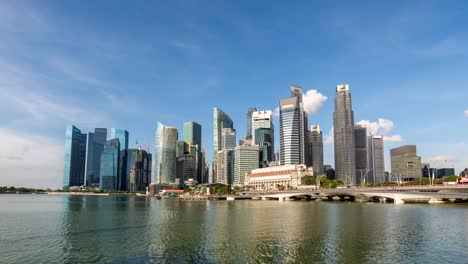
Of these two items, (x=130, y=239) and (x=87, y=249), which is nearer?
(x=87, y=249)

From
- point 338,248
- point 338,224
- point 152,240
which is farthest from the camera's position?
point 338,224

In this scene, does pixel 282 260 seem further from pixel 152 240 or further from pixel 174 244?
pixel 152 240

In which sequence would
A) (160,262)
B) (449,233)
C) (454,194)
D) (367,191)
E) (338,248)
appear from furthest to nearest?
(367,191)
(454,194)
(449,233)
(338,248)
(160,262)

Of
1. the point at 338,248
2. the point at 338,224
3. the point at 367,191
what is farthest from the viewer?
the point at 367,191

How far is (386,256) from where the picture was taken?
55.2 meters

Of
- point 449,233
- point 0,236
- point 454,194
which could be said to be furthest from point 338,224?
point 454,194

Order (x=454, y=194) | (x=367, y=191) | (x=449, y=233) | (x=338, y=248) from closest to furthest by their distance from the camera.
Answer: (x=338, y=248), (x=449, y=233), (x=454, y=194), (x=367, y=191)

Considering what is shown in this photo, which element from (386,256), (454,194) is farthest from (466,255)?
(454,194)

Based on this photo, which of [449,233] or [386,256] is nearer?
[386,256]

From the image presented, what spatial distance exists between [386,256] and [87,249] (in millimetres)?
48798

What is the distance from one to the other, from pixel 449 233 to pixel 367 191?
119827 mm

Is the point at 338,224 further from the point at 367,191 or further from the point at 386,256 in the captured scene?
the point at 367,191

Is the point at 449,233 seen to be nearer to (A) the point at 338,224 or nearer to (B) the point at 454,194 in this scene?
(A) the point at 338,224

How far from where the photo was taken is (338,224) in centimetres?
9306
